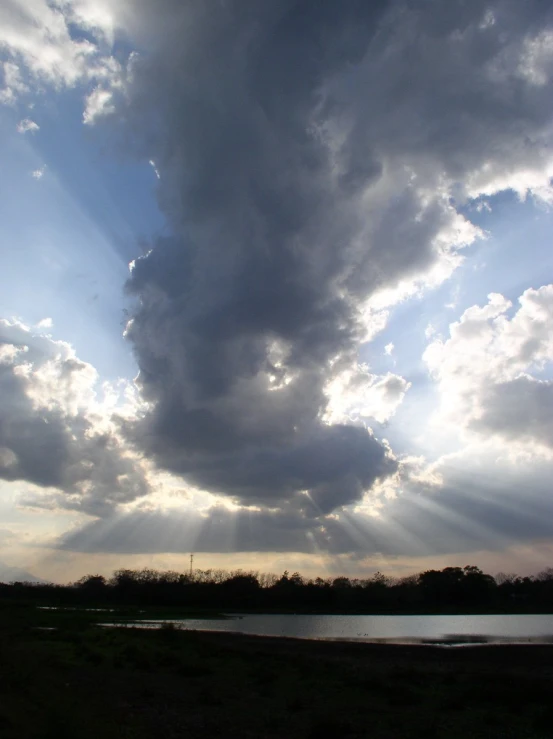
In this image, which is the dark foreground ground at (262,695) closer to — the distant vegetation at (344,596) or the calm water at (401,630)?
Result: the calm water at (401,630)

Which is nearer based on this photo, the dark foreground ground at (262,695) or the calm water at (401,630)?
the dark foreground ground at (262,695)

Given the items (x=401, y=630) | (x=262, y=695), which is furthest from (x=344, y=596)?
(x=262, y=695)

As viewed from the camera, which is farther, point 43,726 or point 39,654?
point 39,654

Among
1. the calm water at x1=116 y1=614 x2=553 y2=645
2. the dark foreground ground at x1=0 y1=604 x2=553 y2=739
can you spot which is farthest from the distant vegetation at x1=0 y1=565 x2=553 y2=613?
the dark foreground ground at x1=0 y1=604 x2=553 y2=739

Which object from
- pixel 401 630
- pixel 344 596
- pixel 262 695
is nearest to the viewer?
pixel 262 695

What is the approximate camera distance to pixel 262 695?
69.2 feet

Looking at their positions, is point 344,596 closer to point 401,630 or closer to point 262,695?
point 401,630

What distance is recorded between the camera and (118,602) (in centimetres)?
17712

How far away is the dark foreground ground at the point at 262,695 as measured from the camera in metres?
15.0

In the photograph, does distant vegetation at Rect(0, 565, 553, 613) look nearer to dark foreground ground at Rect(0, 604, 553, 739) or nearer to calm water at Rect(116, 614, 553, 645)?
calm water at Rect(116, 614, 553, 645)

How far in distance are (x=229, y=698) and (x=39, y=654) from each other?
16.0 m

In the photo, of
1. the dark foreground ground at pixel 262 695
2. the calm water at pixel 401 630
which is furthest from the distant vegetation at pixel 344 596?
the dark foreground ground at pixel 262 695

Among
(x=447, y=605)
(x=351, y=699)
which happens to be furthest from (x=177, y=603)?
(x=351, y=699)

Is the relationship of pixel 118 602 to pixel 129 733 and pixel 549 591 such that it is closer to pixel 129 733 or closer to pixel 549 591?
pixel 549 591
